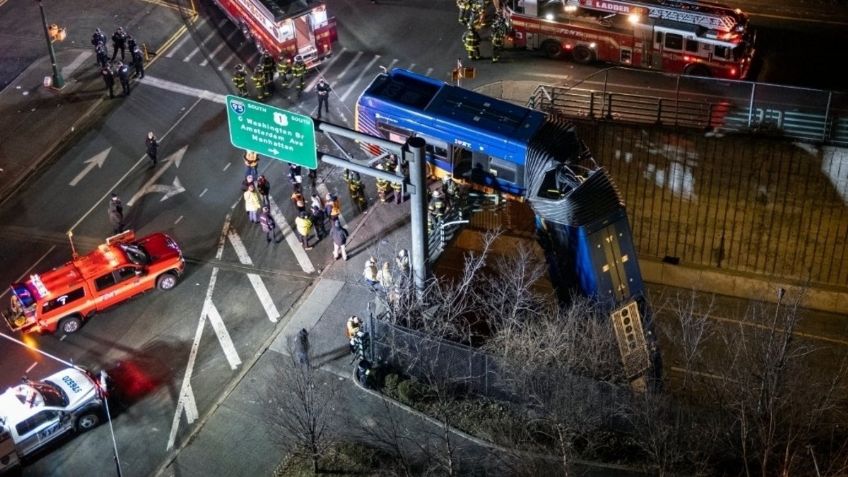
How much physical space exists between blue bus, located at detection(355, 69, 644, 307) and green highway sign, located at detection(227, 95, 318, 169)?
18.1 ft

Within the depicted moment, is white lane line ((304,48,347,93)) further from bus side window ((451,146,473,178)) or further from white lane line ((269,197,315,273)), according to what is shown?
bus side window ((451,146,473,178))

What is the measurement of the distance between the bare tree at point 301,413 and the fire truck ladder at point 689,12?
1694 centimetres

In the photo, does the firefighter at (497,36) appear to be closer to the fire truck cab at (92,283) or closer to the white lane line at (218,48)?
the white lane line at (218,48)

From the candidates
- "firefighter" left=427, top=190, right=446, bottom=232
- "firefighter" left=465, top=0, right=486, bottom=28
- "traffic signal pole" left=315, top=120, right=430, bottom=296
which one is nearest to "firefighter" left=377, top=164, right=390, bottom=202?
"firefighter" left=427, top=190, right=446, bottom=232

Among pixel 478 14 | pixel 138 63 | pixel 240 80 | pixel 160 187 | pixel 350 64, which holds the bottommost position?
pixel 160 187

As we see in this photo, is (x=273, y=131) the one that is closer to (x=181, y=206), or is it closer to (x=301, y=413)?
(x=301, y=413)

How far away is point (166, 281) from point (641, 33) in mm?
16809

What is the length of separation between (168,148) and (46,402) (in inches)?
465

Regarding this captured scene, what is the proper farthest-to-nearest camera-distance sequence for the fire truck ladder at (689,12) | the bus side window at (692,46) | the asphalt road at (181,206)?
1. the bus side window at (692,46)
2. the fire truck ladder at (689,12)
3. the asphalt road at (181,206)

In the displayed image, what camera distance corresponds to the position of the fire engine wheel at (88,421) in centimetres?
2597

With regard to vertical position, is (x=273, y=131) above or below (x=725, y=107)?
above

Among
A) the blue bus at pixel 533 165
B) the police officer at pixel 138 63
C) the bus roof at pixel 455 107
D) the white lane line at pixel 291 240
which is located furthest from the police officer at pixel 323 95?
the police officer at pixel 138 63

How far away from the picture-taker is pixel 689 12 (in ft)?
115

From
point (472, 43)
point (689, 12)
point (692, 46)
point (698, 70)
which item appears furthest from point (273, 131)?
point (698, 70)
